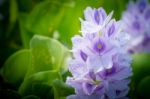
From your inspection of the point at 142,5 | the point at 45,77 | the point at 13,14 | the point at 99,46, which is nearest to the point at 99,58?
the point at 99,46

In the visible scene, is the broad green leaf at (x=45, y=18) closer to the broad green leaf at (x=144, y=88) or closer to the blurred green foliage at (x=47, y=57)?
the blurred green foliage at (x=47, y=57)

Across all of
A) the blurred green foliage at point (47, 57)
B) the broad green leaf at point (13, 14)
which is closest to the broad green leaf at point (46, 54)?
the blurred green foliage at point (47, 57)

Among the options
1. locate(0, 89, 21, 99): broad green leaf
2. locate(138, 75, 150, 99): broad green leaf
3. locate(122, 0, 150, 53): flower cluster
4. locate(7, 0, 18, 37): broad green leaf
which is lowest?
locate(138, 75, 150, 99): broad green leaf

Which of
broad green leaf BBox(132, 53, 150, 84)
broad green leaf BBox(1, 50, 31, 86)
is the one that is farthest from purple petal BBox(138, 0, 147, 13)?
broad green leaf BBox(1, 50, 31, 86)

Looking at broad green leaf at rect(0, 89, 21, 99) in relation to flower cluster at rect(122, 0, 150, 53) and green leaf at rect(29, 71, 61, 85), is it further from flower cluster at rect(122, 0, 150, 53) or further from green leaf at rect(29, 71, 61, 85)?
flower cluster at rect(122, 0, 150, 53)

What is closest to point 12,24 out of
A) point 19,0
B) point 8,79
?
point 19,0
